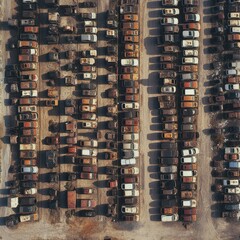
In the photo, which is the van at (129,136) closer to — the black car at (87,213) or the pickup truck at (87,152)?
the pickup truck at (87,152)

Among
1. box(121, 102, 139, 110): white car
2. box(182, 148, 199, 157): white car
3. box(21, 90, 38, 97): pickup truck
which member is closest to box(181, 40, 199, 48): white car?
box(121, 102, 139, 110): white car

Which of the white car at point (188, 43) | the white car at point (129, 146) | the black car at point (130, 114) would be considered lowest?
the white car at point (129, 146)

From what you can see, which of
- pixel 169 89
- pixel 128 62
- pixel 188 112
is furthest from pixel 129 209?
pixel 128 62

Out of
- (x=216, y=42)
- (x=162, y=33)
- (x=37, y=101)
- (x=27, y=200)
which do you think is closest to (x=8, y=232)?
(x=27, y=200)

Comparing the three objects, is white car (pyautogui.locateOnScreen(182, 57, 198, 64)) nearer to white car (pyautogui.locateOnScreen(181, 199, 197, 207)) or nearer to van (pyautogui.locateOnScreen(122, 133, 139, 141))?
van (pyautogui.locateOnScreen(122, 133, 139, 141))

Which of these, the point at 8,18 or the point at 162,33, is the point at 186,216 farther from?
Answer: the point at 8,18

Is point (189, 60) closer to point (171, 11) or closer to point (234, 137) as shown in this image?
point (171, 11)

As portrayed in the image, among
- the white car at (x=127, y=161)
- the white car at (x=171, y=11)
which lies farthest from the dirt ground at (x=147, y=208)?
the white car at (x=171, y=11)

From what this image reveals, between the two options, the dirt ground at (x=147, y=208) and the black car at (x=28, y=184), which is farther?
the dirt ground at (x=147, y=208)

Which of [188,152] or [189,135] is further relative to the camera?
[189,135]
